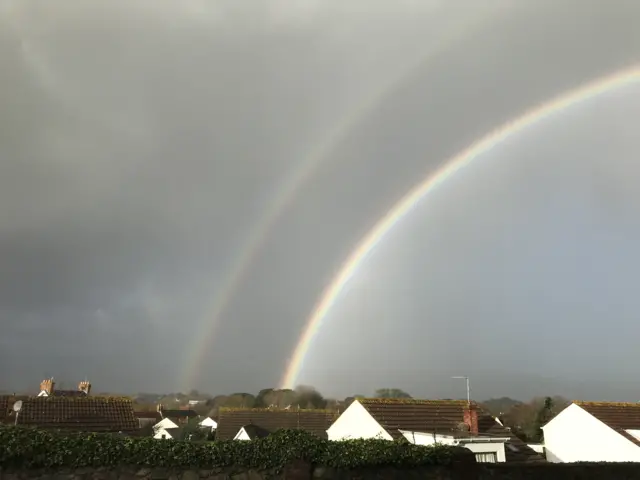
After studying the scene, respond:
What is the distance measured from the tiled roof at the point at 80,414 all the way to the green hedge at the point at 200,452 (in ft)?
71.9

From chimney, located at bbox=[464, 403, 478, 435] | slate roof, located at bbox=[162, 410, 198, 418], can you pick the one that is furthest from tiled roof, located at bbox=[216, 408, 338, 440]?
slate roof, located at bbox=[162, 410, 198, 418]

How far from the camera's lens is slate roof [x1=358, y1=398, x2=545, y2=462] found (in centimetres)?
2978

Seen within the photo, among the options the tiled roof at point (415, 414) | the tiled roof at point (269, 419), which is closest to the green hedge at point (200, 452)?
the tiled roof at point (415, 414)

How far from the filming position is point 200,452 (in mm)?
9531

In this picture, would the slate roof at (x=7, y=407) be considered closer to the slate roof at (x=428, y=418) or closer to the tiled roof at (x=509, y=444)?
the slate roof at (x=428, y=418)

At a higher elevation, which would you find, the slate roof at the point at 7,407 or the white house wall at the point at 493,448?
the slate roof at the point at 7,407

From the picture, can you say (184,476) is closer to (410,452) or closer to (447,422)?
(410,452)

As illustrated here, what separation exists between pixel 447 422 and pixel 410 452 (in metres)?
22.9

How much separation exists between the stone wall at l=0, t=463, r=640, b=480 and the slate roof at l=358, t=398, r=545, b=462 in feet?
58.3

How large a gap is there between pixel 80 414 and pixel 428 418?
21.1 m

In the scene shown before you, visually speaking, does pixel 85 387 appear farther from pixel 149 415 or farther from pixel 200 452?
pixel 200 452

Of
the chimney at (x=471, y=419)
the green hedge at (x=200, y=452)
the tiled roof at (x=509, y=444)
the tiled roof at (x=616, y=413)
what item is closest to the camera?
the green hedge at (x=200, y=452)

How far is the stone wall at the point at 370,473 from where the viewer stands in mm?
9070

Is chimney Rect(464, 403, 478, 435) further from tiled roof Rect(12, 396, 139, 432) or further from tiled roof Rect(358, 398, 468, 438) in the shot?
tiled roof Rect(12, 396, 139, 432)
